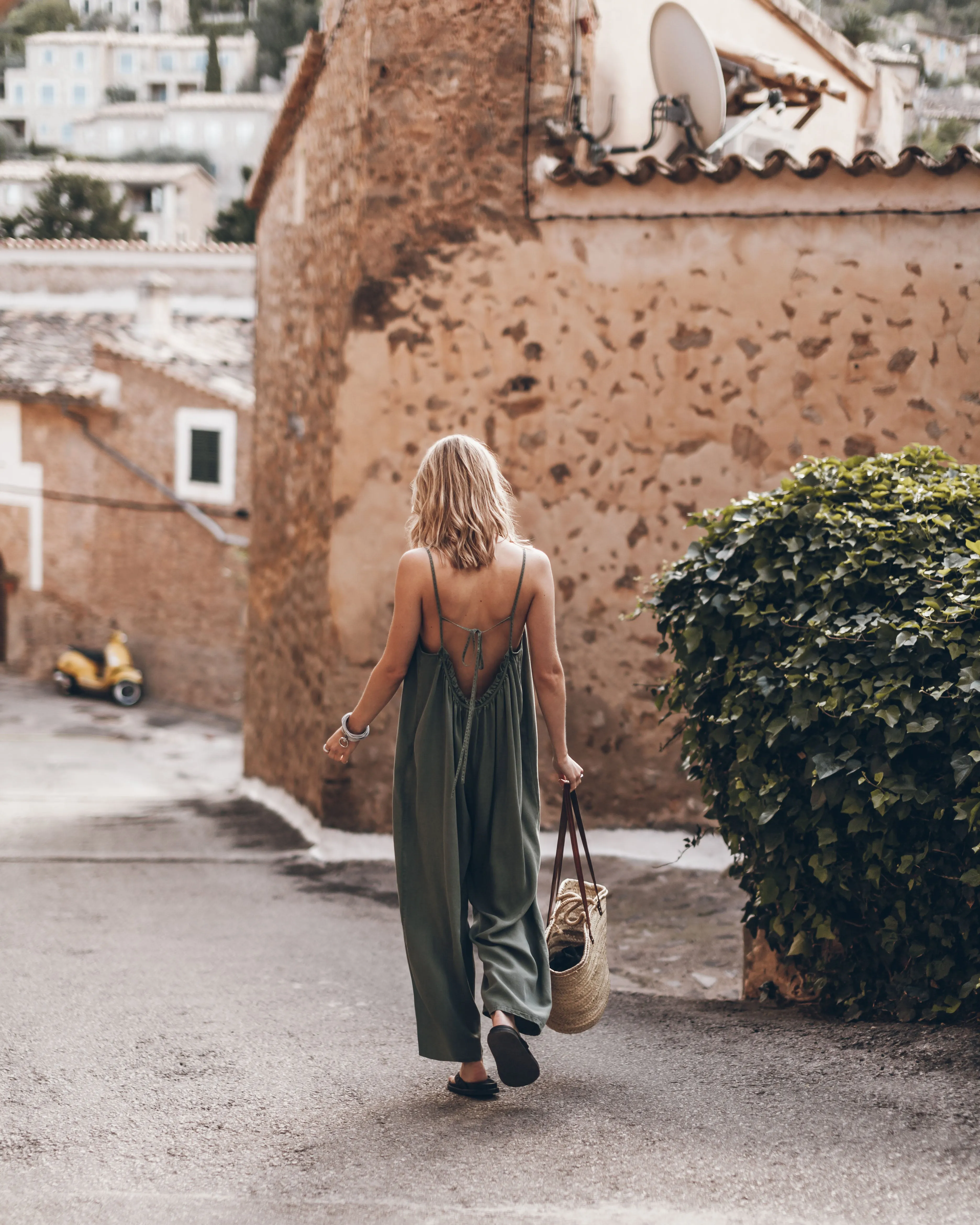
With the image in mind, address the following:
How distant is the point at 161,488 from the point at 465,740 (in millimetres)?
18724

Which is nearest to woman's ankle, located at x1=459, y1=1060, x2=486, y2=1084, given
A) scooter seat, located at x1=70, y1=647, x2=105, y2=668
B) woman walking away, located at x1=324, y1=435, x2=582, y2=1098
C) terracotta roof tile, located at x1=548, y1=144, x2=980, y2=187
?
woman walking away, located at x1=324, y1=435, x2=582, y2=1098

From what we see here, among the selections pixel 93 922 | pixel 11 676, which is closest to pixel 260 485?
pixel 93 922

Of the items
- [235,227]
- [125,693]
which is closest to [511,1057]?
[125,693]

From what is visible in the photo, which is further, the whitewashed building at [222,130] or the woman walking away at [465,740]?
the whitewashed building at [222,130]

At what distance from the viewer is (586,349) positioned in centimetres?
695

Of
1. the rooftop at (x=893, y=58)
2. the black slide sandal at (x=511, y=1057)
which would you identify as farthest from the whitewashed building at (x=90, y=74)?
the black slide sandal at (x=511, y=1057)

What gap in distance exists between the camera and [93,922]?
17.4 ft

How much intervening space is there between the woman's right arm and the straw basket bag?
4.0 inches

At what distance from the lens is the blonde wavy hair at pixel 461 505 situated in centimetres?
318

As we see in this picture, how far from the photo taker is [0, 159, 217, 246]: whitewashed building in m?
47.1

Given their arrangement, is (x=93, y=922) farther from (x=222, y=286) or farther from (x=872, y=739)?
(x=222, y=286)

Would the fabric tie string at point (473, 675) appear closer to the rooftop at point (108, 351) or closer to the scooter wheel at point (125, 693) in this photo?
the rooftop at point (108, 351)

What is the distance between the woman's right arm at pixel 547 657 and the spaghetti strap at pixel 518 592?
28 mm

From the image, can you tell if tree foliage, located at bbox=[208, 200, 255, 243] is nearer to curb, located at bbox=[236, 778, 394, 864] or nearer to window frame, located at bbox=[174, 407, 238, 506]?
window frame, located at bbox=[174, 407, 238, 506]
